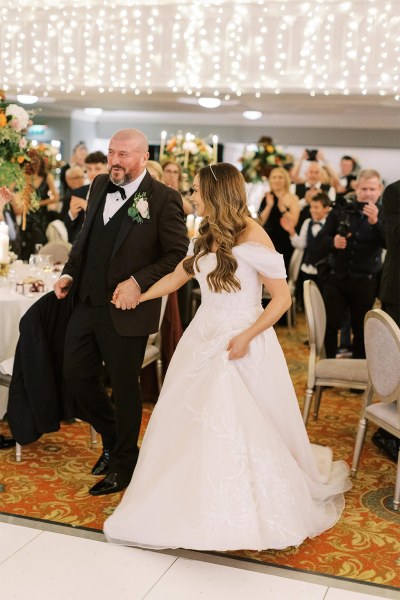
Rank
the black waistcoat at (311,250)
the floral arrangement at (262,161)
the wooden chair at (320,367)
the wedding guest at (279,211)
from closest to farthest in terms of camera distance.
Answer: the wooden chair at (320,367) < the black waistcoat at (311,250) < the wedding guest at (279,211) < the floral arrangement at (262,161)

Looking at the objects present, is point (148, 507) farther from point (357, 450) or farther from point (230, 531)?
point (357, 450)

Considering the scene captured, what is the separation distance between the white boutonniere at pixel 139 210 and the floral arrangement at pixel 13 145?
1905 mm

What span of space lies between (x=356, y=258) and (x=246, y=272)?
289 centimetres

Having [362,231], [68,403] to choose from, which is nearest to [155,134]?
[362,231]

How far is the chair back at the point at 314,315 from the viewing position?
16.7ft

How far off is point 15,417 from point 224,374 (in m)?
1.44

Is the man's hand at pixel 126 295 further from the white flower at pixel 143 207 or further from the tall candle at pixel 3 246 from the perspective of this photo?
the tall candle at pixel 3 246

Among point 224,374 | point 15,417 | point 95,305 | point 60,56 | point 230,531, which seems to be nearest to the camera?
point 230,531

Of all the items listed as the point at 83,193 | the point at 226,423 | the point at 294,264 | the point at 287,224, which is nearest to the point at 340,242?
the point at 83,193

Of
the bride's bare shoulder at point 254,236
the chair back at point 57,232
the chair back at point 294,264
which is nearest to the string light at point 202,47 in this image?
the chair back at point 57,232

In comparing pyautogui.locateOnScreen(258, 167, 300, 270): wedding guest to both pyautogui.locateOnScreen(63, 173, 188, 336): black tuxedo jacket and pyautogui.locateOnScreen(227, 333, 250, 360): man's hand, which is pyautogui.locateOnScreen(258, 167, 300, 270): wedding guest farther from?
pyautogui.locateOnScreen(227, 333, 250, 360): man's hand

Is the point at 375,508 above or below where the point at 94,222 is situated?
below

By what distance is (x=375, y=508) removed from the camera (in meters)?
4.06

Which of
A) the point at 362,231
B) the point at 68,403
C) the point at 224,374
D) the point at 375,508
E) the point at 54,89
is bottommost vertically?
the point at 375,508
